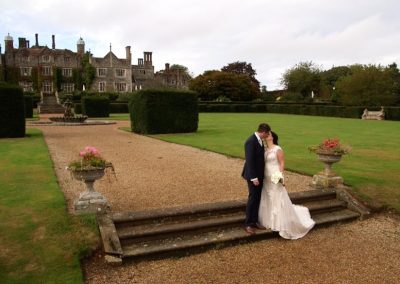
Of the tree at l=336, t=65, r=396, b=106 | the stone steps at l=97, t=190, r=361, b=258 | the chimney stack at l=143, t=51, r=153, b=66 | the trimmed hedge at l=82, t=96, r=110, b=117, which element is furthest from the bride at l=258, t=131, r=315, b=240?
the chimney stack at l=143, t=51, r=153, b=66

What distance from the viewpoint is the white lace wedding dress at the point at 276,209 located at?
6.00 meters

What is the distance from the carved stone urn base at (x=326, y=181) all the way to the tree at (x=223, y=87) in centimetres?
5127

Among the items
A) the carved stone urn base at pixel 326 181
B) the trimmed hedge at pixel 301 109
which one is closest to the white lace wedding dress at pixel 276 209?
the carved stone urn base at pixel 326 181

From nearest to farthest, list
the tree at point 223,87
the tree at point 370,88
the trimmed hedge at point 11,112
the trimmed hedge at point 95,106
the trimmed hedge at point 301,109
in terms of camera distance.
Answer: the trimmed hedge at point 11,112
the trimmed hedge at point 95,106
the trimmed hedge at point 301,109
the tree at point 370,88
the tree at point 223,87

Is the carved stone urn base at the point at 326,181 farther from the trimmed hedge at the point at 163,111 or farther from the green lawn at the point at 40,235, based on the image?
the trimmed hedge at the point at 163,111

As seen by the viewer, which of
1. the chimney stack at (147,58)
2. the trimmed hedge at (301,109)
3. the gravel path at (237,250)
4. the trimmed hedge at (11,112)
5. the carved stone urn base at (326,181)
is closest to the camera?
the gravel path at (237,250)

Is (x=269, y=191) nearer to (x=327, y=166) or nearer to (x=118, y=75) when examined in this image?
(x=327, y=166)

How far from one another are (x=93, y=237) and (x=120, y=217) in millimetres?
598

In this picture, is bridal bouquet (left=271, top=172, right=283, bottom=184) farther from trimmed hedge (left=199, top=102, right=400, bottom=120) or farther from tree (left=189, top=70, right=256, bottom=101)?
tree (left=189, top=70, right=256, bottom=101)

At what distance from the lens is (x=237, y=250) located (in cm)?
568

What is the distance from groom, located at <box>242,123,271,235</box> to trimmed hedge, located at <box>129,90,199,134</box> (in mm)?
14186

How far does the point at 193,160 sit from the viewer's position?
11828 millimetres

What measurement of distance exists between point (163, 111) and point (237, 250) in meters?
14.9

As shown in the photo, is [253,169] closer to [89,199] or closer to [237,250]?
[237,250]
